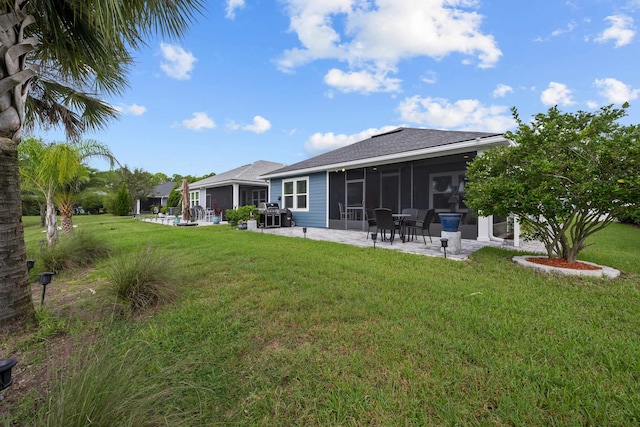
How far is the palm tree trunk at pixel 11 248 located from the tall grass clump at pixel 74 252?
2.82 metres

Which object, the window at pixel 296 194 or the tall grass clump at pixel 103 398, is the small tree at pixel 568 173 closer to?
the tall grass clump at pixel 103 398

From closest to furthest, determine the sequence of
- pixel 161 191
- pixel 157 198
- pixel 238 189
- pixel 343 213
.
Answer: pixel 343 213, pixel 238 189, pixel 161 191, pixel 157 198

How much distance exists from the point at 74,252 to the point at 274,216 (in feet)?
23.7

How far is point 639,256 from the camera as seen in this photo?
5574 mm

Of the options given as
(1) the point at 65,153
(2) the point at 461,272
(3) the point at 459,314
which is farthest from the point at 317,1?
(3) the point at 459,314

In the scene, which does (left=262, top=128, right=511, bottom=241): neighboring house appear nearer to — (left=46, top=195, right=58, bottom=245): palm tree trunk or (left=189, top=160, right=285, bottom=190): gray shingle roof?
(left=189, top=160, right=285, bottom=190): gray shingle roof

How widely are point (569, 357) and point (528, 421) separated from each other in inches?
35.3

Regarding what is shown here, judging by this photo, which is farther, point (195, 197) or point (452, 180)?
point (195, 197)

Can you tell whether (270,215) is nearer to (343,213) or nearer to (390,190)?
(343,213)

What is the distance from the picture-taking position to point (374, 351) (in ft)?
6.77

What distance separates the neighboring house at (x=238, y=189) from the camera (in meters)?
16.3

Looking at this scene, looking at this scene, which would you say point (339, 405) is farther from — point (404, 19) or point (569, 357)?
point (404, 19)

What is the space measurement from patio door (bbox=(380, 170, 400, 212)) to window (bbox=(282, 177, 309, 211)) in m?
3.70

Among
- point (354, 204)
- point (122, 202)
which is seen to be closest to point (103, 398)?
point (354, 204)
